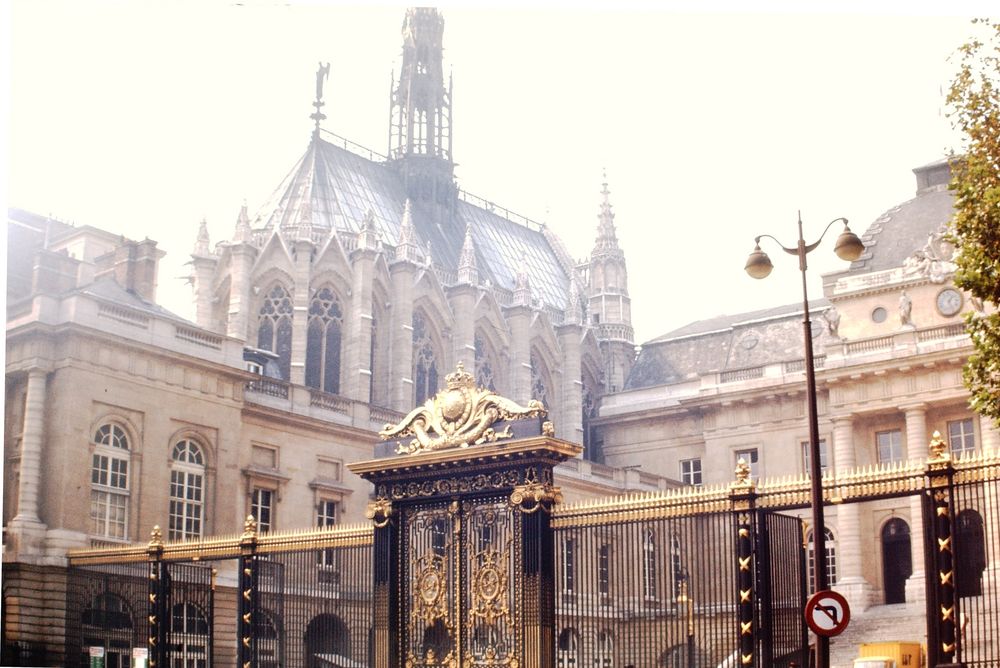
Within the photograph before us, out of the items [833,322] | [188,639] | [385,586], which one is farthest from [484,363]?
[385,586]

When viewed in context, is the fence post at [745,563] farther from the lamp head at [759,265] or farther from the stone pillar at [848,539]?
the stone pillar at [848,539]

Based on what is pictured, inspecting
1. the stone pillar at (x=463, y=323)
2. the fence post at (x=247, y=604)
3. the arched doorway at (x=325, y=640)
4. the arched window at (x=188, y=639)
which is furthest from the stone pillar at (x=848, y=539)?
the fence post at (x=247, y=604)

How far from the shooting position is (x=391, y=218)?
179 ft

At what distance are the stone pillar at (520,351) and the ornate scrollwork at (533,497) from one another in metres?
33.7

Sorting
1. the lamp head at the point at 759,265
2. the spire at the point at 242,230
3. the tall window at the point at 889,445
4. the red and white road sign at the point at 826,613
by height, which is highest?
the spire at the point at 242,230

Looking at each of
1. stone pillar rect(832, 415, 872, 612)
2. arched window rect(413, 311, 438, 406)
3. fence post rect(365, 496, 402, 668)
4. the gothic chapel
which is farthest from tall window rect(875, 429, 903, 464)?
fence post rect(365, 496, 402, 668)

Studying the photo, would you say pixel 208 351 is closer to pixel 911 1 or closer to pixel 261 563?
pixel 261 563

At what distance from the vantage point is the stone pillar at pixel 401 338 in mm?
46125

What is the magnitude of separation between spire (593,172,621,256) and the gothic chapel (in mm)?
62

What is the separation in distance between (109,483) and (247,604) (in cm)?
1088

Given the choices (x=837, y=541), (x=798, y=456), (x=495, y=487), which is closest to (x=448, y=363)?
(x=798, y=456)

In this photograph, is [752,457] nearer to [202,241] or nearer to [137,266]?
[202,241]

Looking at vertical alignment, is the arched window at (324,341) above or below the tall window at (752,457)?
above

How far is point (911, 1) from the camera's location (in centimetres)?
2091
